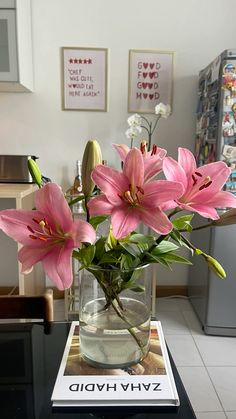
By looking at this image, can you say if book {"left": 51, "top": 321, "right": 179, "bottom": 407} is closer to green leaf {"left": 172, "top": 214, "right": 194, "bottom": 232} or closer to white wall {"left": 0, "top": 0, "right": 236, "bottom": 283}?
green leaf {"left": 172, "top": 214, "right": 194, "bottom": 232}

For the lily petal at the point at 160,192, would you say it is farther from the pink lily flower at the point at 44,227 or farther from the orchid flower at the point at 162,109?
the orchid flower at the point at 162,109

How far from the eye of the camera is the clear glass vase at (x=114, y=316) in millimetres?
556

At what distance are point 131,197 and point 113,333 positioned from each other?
0.26 metres

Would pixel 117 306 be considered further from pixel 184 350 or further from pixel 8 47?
pixel 8 47

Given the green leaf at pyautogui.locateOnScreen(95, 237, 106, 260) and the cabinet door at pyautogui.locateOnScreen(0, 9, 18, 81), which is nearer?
the green leaf at pyautogui.locateOnScreen(95, 237, 106, 260)

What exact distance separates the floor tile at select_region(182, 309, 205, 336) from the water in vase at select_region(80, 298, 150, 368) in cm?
156

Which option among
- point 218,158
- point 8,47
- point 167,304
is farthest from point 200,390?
point 8,47

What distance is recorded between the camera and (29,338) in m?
0.78

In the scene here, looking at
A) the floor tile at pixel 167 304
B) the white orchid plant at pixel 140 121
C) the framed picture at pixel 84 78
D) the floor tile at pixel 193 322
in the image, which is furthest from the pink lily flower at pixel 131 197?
the floor tile at pixel 167 304

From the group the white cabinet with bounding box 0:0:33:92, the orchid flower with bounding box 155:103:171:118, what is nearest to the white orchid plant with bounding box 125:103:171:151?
the orchid flower with bounding box 155:103:171:118

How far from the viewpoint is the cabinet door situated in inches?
69.3

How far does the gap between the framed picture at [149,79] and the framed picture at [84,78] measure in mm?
188

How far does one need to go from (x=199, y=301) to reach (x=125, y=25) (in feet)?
6.11

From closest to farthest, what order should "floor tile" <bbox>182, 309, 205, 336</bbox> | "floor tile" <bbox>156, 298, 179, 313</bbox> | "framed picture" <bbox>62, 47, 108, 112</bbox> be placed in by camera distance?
"floor tile" <bbox>182, 309, 205, 336</bbox> < "framed picture" <bbox>62, 47, 108, 112</bbox> < "floor tile" <bbox>156, 298, 179, 313</bbox>
